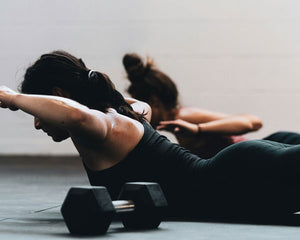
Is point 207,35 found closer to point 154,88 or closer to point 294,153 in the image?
point 154,88

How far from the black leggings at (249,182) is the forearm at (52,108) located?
599 mm

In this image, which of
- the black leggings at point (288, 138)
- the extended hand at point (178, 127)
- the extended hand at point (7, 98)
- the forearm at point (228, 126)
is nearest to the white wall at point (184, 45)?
the forearm at point (228, 126)

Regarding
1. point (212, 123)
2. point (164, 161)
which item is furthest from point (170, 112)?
point (164, 161)

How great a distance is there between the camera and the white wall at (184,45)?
7223mm

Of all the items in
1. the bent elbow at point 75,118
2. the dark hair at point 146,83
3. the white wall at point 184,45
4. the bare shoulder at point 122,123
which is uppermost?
the bent elbow at point 75,118

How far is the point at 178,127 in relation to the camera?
380cm

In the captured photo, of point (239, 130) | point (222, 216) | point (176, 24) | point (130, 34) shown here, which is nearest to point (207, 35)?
point (176, 24)

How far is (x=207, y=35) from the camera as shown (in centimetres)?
732

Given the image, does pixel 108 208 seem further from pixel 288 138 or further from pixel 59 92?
pixel 288 138

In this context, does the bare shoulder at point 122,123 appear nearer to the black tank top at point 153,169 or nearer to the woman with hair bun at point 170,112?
the black tank top at point 153,169

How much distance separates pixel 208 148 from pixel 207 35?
330 centimetres

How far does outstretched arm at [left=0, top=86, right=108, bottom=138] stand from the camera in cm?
217

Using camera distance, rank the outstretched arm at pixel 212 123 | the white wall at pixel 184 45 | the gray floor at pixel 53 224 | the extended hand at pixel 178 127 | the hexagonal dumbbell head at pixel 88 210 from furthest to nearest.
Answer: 1. the white wall at pixel 184 45
2. the outstretched arm at pixel 212 123
3. the extended hand at pixel 178 127
4. the gray floor at pixel 53 224
5. the hexagonal dumbbell head at pixel 88 210

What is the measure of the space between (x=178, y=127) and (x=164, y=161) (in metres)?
1.27
